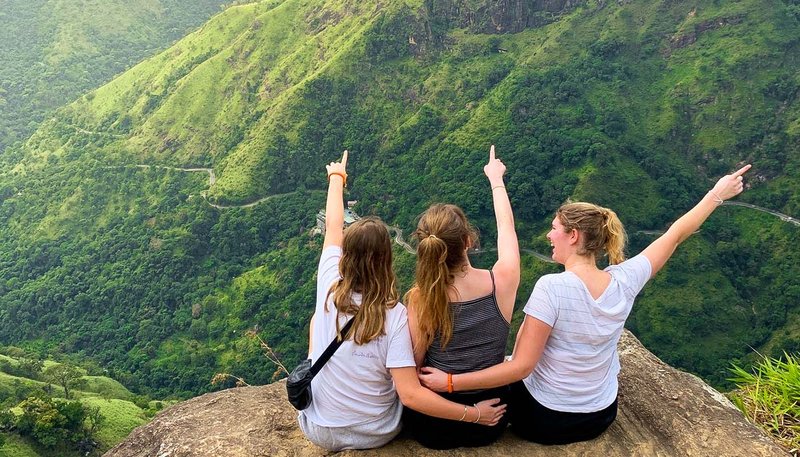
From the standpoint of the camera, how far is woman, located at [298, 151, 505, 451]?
12.8 feet

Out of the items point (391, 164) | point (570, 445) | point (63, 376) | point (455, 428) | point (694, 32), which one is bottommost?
point (63, 376)

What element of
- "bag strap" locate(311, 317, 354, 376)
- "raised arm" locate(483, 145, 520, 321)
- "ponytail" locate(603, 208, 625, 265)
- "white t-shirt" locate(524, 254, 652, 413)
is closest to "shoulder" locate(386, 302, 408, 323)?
"bag strap" locate(311, 317, 354, 376)

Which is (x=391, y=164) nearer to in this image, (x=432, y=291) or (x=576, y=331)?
(x=576, y=331)

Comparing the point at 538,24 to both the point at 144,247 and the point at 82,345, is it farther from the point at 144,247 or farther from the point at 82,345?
the point at 82,345

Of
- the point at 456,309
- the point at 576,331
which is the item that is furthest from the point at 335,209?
the point at 576,331

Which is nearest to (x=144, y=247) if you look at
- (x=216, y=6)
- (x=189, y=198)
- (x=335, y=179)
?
(x=189, y=198)

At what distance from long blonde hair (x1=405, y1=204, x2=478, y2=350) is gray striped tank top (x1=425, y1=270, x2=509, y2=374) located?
0.10 m

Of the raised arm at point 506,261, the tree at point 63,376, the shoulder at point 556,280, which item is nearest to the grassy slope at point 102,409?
the tree at point 63,376

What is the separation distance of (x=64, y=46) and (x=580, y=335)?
153807 mm

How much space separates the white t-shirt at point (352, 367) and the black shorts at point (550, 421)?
1107 millimetres

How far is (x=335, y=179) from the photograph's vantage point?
542 cm

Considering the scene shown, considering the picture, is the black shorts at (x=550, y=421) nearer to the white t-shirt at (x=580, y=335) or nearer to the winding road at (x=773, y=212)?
the white t-shirt at (x=580, y=335)

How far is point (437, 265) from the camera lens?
3.97 m

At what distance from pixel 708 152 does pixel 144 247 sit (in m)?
63.5
